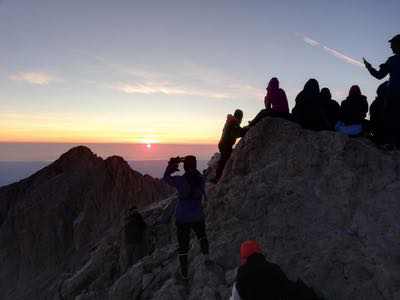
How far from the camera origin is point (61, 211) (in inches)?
2361

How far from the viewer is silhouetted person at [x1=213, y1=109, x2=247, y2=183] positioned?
47.5 ft

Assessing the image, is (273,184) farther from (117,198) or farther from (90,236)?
(117,198)

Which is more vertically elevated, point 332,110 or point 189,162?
point 332,110

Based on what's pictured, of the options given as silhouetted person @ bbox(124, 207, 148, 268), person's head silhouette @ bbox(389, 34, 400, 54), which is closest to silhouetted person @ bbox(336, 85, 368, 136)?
person's head silhouette @ bbox(389, 34, 400, 54)

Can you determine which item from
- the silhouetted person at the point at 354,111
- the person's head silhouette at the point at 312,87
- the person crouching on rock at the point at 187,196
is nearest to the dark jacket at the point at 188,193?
the person crouching on rock at the point at 187,196

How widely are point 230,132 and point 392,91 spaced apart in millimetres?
4512

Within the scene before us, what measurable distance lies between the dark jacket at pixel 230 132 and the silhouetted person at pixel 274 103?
0.80 m

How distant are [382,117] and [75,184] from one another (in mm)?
53540

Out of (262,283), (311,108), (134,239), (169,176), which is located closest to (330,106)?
(311,108)

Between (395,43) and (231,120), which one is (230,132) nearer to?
(231,120)

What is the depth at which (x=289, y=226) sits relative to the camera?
12.0 metres

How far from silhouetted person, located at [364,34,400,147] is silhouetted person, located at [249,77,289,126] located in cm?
261

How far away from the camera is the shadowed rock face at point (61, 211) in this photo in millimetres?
56625

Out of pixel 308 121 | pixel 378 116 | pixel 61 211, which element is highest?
pixel 378 116
